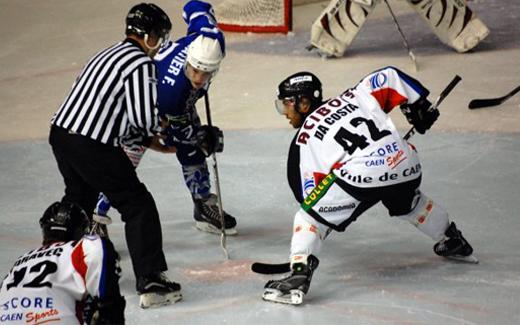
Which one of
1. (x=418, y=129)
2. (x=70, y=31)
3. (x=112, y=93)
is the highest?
(x=112, y=93)

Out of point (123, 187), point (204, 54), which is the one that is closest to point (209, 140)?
point (204, 54)

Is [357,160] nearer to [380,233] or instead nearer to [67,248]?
[380,233]

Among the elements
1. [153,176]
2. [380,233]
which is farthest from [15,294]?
[153,176]

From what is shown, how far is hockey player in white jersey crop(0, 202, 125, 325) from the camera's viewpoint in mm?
3180

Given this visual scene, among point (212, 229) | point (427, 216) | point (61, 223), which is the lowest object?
point (212, 229)

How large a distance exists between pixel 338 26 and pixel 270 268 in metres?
3.74

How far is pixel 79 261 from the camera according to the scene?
3305mm

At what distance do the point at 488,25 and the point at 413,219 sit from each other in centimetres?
444

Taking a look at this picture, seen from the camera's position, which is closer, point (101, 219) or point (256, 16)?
point (101, 219)

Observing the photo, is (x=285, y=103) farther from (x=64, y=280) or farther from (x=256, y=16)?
(x=256, y=16)

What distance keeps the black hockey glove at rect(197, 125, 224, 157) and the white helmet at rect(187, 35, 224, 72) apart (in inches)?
11.5

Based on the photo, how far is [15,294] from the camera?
3186 mm

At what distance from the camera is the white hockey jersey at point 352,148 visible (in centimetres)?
451

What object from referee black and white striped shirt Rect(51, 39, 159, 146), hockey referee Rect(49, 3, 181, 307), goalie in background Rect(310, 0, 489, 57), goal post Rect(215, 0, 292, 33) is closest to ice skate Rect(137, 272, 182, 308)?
hockey referee Rect(49, 3, 181, 307)
